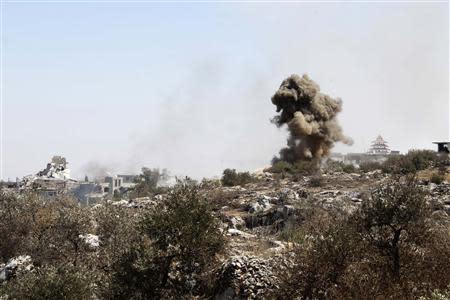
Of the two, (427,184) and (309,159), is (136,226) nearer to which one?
(427,184)

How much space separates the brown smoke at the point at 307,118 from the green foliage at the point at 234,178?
7.94 metres

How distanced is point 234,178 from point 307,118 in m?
11.1

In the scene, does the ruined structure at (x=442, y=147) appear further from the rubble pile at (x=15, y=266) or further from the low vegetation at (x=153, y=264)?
the rubble pile at (x=15, y=266)

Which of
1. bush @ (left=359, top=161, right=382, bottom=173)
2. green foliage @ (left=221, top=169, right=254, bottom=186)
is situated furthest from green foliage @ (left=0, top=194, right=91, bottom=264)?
bush @ (left=359, top=161, right=382, bottom=173)

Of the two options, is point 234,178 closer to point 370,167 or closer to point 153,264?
point 370,167

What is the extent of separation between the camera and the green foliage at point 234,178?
5628 cm

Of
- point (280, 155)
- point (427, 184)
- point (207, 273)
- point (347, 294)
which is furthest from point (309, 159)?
point (347, 294)

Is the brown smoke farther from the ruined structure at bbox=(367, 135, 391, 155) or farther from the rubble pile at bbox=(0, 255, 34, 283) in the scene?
the ruined structure at bbox=(367, 135, 391, 155)

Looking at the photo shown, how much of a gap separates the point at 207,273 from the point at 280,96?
42.6 meters

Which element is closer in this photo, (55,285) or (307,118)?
Answer: (55,285)

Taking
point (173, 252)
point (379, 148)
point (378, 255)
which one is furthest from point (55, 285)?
point (379, 148)

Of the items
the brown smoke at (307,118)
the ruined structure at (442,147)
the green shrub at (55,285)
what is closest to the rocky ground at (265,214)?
the green shrub at (55,285)

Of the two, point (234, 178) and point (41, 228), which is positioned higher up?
point (234, 178)

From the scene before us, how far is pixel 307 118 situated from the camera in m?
62.4
